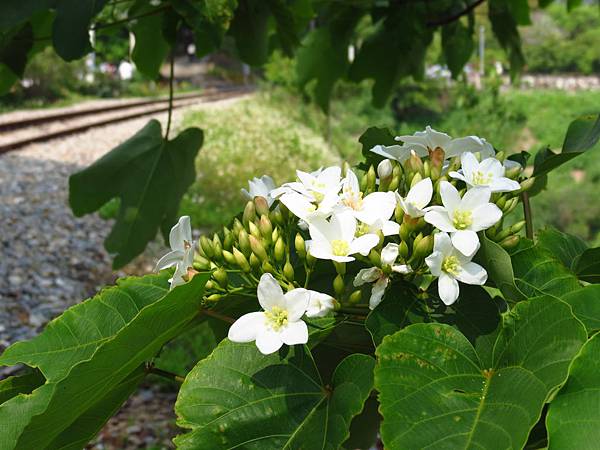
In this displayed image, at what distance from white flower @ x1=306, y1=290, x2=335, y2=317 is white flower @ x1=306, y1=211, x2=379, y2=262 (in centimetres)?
4

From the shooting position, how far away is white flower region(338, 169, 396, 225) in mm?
641

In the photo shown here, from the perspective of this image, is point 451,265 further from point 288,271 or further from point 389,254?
point 288,271

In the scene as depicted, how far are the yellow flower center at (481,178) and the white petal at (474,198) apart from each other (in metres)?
0.04

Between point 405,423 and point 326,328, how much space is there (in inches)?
5.3

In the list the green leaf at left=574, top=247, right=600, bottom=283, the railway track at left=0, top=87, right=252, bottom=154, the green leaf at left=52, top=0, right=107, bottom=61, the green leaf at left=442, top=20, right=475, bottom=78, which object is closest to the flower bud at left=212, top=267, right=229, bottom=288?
the green leaf at left=574, top=247, right=600, bottom=283

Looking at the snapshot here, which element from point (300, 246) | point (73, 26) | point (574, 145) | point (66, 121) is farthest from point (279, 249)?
point (66, 121)

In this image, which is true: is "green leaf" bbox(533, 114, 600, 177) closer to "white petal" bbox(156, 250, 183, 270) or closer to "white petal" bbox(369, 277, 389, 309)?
"white petal" bbox(369, 277, 389, 309)

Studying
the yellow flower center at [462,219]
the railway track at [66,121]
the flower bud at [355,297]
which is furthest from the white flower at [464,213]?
the railway track at [66,121]

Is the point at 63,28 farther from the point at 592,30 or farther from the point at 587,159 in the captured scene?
the point at 592,30

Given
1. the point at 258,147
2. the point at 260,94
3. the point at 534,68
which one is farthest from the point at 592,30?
the point at 258,147

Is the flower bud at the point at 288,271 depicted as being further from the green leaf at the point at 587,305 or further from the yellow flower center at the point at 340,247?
the green leaf at the point at 587,305

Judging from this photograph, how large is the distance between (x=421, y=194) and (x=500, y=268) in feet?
0.32

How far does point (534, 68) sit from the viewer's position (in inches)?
1034

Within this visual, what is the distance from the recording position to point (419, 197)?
66 cm
